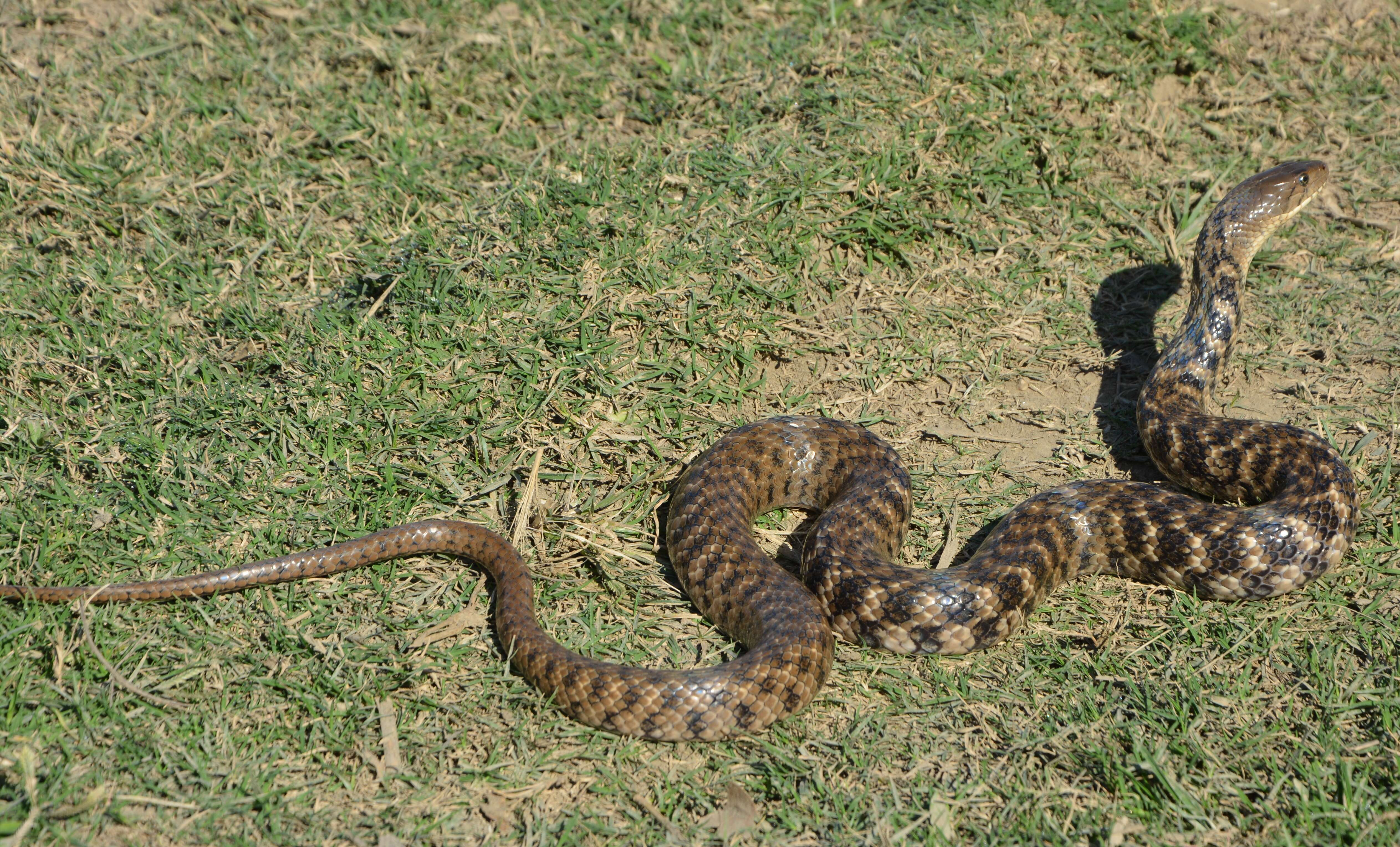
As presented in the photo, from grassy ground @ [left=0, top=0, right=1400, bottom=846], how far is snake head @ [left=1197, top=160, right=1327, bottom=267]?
0.60 m

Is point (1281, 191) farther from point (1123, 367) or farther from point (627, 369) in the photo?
point (627, 369)

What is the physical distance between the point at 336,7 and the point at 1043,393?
19.9ft

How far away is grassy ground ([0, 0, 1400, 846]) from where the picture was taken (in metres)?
4.10

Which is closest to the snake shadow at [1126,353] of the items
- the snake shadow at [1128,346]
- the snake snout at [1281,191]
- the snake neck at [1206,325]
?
the snake shadow at [1128,346]

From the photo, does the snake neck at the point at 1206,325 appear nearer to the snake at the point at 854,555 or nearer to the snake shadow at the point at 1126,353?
the snake at the point at 854,555

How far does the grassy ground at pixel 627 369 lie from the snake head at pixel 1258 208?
1.96ft

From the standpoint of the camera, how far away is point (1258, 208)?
627 centimetres

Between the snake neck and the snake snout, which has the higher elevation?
the snake snout

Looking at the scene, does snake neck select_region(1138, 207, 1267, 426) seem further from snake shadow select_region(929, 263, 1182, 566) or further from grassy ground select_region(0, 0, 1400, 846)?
grassy ground select_region(0, 0, 1400, 846)

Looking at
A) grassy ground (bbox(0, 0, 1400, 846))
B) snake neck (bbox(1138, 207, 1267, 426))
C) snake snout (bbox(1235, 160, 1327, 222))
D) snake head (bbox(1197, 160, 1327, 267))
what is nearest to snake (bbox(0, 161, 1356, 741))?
snake neck (bbox(1138, 207, 1267, 426))

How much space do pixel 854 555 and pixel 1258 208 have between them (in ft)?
11.6

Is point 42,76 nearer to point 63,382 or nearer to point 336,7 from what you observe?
point 336,7

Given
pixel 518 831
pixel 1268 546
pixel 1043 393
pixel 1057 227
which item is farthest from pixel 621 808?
pixel 1057 227

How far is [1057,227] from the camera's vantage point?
7.07m
